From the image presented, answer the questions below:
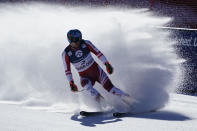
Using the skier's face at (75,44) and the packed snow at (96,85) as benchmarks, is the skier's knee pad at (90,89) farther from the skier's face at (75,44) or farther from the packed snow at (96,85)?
the skier's face at (75,44)

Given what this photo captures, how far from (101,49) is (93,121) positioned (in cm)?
296

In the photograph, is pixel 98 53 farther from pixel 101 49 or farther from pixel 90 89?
pixel 101 49

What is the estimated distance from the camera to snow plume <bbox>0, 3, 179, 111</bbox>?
316 inches

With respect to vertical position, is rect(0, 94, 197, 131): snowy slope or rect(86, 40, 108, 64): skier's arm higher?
rect(86, 40, 108, 64): skier's arm

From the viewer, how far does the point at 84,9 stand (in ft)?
48.5

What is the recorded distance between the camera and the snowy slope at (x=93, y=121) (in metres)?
5.84

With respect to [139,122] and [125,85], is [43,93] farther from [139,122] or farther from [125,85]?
[139,122]

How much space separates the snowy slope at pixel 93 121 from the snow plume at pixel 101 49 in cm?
53

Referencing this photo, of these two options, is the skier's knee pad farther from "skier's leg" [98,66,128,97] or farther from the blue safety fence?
the blue safety fence

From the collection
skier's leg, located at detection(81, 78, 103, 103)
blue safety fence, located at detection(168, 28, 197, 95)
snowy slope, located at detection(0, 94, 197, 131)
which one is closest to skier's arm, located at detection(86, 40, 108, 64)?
skier's leg, located at detection(81, 78, 103, 103)

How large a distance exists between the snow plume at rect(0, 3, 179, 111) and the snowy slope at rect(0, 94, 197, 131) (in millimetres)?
528

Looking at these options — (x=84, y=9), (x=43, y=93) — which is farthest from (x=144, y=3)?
(x=43, y=93)

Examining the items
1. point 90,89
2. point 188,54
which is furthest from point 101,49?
point 90,89

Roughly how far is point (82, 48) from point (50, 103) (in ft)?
4.76
